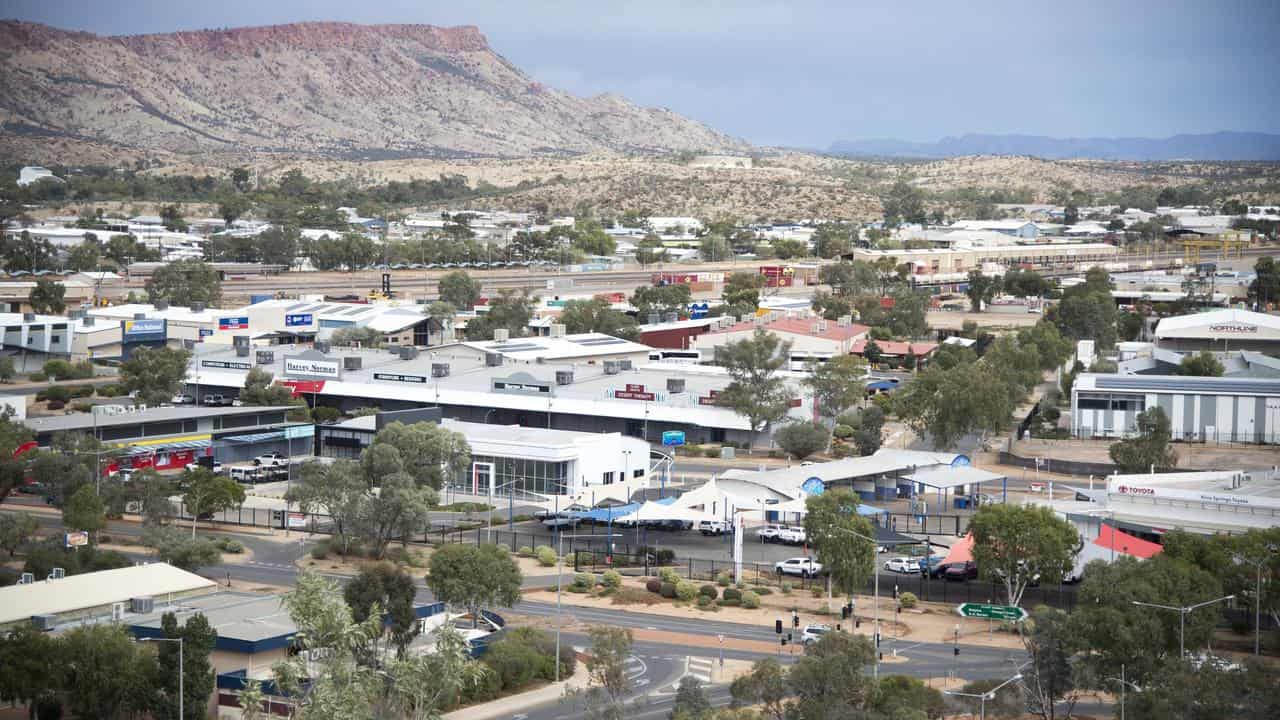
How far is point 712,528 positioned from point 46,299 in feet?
218

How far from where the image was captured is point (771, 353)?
69.6m

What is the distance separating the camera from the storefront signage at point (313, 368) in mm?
74375

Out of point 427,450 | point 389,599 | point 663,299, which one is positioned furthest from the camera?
point 663,299

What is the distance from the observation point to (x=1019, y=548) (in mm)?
42344

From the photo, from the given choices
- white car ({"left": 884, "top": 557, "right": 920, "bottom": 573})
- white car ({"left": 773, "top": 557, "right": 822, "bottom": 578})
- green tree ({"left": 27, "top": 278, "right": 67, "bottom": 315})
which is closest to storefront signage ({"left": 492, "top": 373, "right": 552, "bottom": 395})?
white car ({"left": 773, "top": 557, "right": 822, "bottom": 578})

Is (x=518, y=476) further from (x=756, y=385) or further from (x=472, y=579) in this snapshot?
(x=472, y=579)

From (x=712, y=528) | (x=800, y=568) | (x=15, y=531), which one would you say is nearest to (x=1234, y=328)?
(x=712, y=528)

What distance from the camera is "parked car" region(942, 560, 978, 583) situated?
4622 cm

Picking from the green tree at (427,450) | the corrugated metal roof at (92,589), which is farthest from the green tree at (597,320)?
the corrugated metal roof at (92,589)

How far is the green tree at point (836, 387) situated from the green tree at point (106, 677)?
42.3 meters

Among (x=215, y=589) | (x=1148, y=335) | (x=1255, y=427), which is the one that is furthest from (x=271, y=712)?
(x=1148, y=335)

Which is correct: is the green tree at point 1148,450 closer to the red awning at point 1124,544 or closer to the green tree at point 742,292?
the red awning at point 1124,544

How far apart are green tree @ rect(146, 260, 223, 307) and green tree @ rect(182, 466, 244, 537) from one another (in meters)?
52.5

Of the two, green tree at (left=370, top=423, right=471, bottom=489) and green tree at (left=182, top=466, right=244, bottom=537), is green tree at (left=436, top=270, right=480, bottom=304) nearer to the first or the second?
green tree at (left=370, top=423, right=471, bottom=489)
